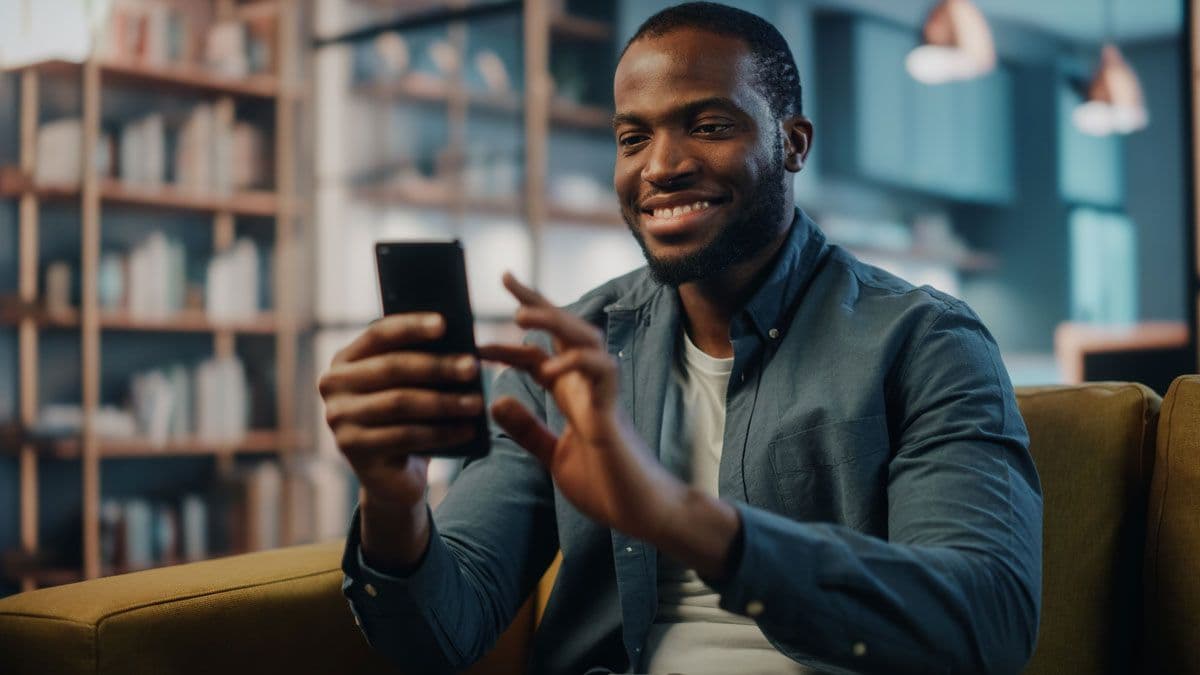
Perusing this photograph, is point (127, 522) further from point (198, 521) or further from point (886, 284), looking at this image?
point (886, 284)

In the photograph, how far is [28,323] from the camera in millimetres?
3787

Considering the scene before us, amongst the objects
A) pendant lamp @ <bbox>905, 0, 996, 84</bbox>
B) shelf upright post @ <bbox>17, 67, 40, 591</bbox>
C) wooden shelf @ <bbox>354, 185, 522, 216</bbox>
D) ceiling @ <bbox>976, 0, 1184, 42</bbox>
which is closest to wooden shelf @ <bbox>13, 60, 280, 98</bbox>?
shelf upright post @ <bbox>17, 67, 40, 591</bbox>

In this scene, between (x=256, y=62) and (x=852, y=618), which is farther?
(x=256, y=62)

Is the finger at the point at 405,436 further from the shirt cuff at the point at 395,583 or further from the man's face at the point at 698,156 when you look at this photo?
the man's face at the point at 698,156

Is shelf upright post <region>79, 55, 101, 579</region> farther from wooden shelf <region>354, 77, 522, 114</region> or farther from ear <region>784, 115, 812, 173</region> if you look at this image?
ear <region>784, 115, 812, 173</region>

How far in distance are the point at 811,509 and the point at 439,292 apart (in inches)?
18.7

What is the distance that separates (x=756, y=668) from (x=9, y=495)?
3.53 metres

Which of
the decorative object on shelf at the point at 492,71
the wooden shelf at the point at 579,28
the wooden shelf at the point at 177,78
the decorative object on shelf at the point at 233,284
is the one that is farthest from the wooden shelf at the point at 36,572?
the wooden shelf at the point at 579,28

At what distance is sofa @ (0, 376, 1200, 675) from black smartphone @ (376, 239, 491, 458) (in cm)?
36

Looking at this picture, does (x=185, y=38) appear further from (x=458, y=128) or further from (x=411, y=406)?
(x=411, y=406)

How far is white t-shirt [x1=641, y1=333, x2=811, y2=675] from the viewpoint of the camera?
3.83 ft

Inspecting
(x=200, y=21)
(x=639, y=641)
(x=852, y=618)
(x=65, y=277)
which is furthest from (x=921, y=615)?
(x=200, y=21)

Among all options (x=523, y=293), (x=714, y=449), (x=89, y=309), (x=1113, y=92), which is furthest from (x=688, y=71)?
(x=1113, y=92)

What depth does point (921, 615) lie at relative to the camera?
2.99 ft
